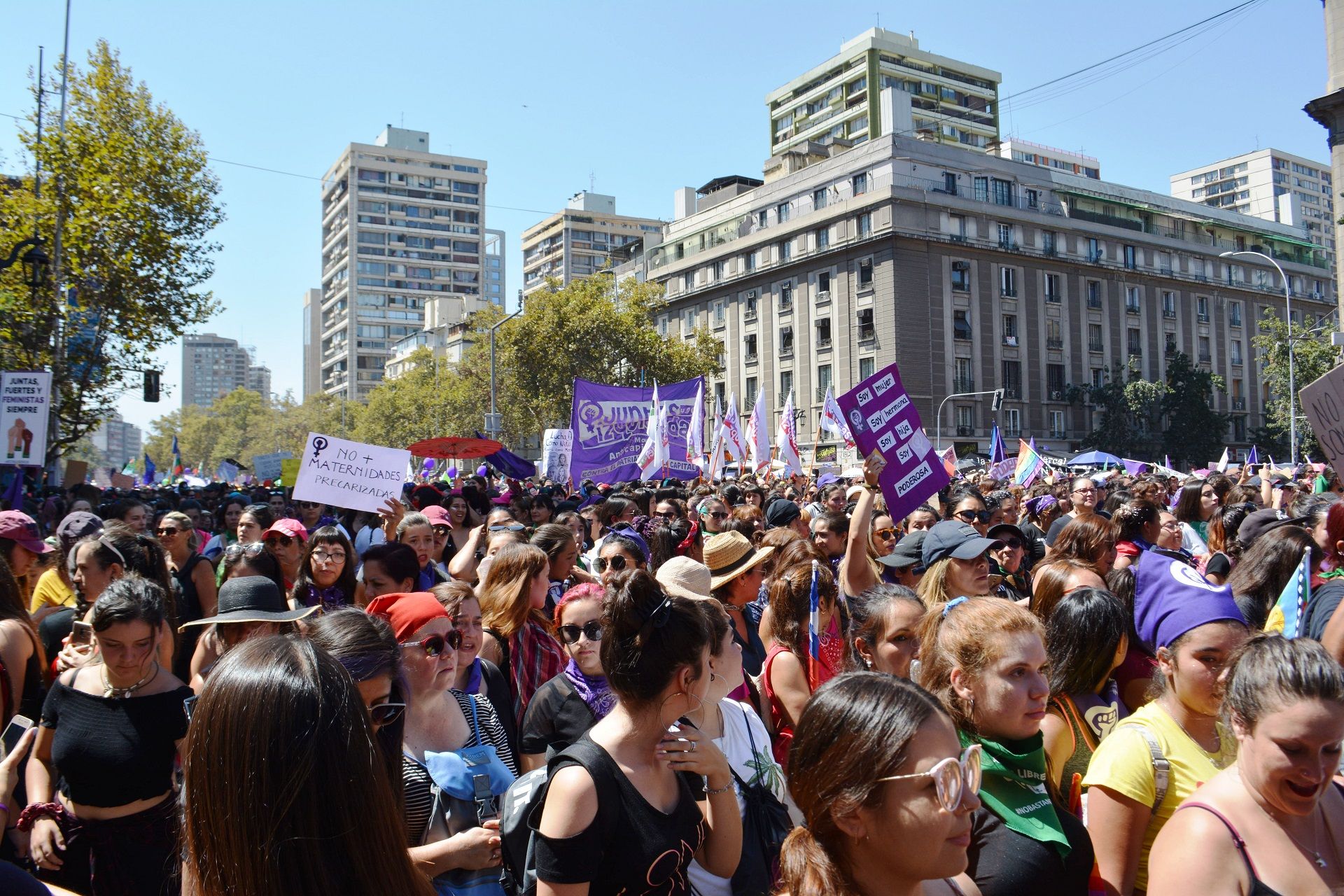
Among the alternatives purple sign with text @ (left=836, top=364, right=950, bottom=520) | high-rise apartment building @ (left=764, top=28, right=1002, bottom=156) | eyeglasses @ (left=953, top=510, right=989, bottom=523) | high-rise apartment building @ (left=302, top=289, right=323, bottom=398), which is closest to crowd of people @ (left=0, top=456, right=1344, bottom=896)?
purple sign with text @ (left=836, top=364, right=950, bottom=520)

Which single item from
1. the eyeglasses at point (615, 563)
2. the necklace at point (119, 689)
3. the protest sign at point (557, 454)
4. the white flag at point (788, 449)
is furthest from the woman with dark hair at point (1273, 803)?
the protest sign at point (557, 454)

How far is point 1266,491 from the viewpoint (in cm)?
1216

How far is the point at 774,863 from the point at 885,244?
52986 mm

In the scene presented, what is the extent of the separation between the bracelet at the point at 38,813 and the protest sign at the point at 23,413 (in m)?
9.68

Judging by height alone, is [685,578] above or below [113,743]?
above

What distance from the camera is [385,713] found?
2.45 m

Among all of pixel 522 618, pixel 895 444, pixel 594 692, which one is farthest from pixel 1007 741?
pixel 895 444

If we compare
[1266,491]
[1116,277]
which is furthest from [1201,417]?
[1266,491]

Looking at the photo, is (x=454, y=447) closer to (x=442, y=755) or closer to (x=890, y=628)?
(x=890, y=628)

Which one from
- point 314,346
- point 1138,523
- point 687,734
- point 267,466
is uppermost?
point 314,346

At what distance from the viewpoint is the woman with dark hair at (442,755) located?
268 cm

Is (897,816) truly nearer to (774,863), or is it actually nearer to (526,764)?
(774,863)

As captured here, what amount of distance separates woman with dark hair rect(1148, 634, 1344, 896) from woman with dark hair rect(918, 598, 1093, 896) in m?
0.31

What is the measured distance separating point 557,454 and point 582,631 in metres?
17.9
